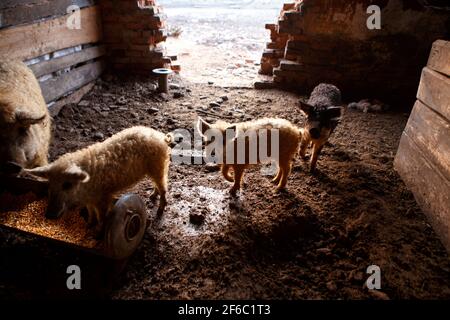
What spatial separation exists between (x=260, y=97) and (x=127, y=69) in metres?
3.78

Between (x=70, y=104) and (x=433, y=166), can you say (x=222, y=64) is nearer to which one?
Answer: (x=70, y=104)

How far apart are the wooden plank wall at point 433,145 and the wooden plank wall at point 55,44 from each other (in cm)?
604

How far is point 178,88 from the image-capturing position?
7.51 meters

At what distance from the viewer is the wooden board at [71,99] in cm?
580

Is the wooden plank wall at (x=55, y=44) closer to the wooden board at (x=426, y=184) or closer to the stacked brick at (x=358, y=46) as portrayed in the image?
the stacked brick at (x=358, y=46)

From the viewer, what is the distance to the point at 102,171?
291 centimetres

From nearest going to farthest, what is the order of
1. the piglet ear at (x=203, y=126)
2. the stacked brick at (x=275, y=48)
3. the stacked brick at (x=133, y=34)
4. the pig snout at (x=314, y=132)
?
the piglet ear at (x=203, y=126) → the pig snout at (x=314, y=132) → the stacked brick at (x=133, y=34) → the stacked brick at (x=275, y=48)

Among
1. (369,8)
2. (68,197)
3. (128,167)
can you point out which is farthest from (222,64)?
(68,197)

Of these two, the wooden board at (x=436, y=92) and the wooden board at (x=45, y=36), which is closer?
the wooden board at (x=436, y=92)

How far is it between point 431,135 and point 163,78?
547 cm

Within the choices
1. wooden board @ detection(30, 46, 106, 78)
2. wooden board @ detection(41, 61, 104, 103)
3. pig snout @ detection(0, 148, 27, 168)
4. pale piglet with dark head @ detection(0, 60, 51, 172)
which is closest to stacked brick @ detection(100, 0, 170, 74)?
wooden board @ detection(30, 46, 106, 78)

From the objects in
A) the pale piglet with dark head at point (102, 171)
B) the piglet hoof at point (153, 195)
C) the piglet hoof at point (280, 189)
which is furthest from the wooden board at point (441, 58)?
the piglet hoof at point (153, 195)

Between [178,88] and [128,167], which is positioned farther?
[178,88]
